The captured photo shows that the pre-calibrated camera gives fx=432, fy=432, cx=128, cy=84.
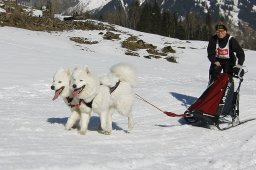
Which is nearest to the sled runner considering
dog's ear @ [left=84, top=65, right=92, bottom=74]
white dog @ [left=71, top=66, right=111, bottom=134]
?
white dog @ [left=71, top=66, right=111, bottom=134]

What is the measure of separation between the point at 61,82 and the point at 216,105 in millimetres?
3070

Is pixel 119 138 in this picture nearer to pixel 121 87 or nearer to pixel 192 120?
pixel 121 87

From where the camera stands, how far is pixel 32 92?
11586 mm

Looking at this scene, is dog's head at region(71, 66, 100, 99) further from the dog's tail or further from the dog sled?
the dog sled

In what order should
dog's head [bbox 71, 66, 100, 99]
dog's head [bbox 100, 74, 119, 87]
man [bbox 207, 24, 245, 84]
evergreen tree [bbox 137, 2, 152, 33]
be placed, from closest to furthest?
dog's head [bbox 71, 66, 100, 99]
dog's head [bbox 100, 74, 119, 87]
man [bbox 207, 24, 245, 84]
evergreen tree [bbox 137, 2, 152, 33]

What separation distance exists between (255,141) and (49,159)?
3397mm

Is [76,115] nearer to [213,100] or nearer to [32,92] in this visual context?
[213,100]

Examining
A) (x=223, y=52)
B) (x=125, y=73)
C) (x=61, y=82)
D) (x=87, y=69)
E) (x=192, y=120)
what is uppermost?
(x=223, y=52)

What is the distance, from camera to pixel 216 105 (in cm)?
795

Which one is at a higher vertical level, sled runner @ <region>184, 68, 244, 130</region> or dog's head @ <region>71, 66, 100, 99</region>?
dog's head @ <region>71, 66, 100, 99</region>

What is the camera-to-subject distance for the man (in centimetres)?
873

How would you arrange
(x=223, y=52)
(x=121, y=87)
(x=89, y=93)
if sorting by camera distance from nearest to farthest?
(x=89, y=93) → (x=121, y=87) → (x=223, y=52)

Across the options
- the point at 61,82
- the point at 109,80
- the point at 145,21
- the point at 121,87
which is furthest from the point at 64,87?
the point at 145,21

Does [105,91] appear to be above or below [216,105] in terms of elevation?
above
